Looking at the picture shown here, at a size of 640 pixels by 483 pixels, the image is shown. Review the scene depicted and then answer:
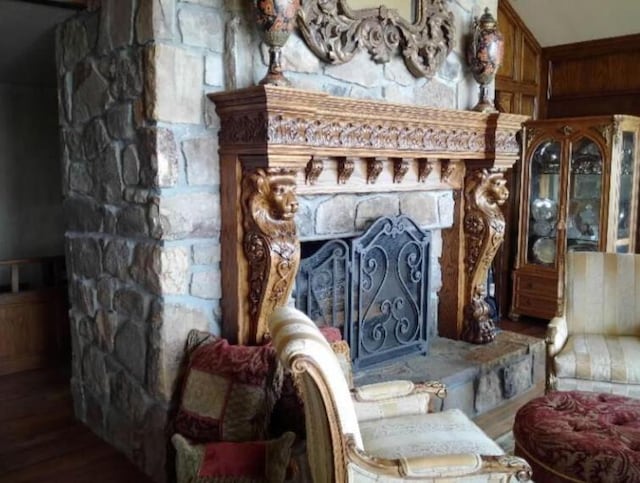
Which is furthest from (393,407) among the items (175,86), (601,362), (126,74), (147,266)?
(126,74)

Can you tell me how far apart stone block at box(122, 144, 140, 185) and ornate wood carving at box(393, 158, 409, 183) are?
1.26m

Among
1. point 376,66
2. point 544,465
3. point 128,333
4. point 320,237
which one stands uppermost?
point 376,66

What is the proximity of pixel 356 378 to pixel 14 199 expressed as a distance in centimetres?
326

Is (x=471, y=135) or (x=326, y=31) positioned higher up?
(x=326, y=31)

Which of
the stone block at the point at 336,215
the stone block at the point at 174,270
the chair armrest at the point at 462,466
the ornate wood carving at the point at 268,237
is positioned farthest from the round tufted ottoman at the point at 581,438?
the stone block at the point at 174,270

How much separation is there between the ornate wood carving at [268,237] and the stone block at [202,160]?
0.15 meters

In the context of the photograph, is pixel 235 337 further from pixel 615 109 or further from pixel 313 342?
pixel 615 109

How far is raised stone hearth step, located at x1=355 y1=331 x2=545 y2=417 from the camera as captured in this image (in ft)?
9.93

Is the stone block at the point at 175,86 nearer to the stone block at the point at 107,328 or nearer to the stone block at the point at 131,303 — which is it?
the stone block at the point at 131,303

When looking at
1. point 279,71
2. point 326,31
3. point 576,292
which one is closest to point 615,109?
point 576,292

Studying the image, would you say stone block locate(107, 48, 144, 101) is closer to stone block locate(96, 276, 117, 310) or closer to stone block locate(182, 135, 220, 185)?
stone block locate(182, 135, 220, 185)

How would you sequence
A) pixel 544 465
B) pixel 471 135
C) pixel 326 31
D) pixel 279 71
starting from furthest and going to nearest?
pixel 471 135 → pixel 326 31 → pixel 279 71 → pixel 544 465

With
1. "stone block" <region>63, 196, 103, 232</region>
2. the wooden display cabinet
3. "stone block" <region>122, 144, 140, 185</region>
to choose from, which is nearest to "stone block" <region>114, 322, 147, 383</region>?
"stone block" <region>63, 196, 103, 232</region>

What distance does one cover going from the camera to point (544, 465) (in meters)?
2.05
